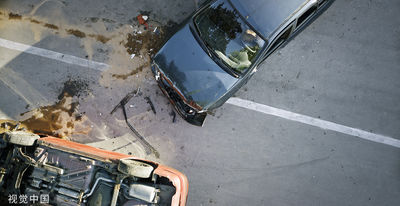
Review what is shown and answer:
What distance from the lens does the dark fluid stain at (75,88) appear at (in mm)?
5027

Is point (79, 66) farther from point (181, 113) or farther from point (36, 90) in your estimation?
point (181, 113)

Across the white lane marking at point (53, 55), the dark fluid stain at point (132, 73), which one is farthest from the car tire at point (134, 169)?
the white lane marking at point (53, 55)

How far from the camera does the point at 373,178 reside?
4953mm

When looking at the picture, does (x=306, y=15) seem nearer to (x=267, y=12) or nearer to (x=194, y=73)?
(x=267, y=12)

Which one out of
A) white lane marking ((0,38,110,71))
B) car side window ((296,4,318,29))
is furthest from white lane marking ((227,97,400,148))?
white lane marking ((0,38,110,71))

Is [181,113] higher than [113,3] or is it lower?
lower

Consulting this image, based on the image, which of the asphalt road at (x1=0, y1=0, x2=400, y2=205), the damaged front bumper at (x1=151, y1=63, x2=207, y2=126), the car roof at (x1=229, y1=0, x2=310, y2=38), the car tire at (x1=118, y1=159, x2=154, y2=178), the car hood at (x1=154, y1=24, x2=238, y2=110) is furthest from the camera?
the asphalt road at (x1=0, y1=0, x2=400, y2=205)

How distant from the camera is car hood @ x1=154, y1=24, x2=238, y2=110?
13.6 ft

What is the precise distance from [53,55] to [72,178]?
254 cm

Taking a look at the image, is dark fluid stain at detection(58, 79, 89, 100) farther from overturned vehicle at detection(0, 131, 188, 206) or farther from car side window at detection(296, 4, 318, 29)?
car side window at detection(296, 4, 318, 29)

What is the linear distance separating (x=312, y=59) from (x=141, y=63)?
130 inches

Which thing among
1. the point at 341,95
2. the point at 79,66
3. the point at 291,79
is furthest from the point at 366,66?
the point at 79,66

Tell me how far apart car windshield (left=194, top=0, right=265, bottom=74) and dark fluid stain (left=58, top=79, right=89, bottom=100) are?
256cm

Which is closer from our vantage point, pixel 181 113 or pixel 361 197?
pixel 181 113
